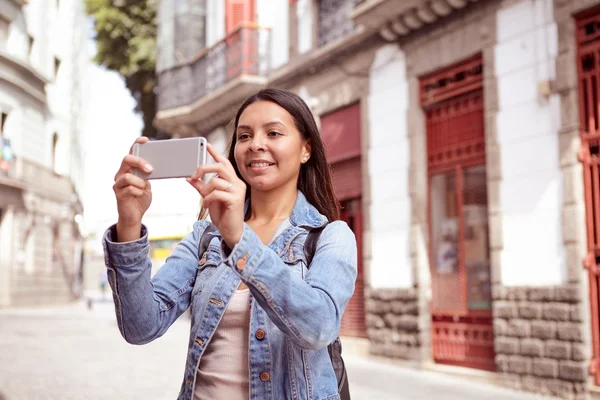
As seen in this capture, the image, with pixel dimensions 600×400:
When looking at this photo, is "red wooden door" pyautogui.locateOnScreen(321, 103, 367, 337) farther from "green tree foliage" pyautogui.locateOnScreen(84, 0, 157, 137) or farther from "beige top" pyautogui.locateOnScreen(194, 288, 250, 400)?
"green tree foliage" pyautogui.locateOnScreen(84, 0, 157, 137)

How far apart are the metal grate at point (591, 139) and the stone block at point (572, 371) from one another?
3.7 inches

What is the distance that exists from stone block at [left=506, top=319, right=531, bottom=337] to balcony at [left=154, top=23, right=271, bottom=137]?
8.05 m

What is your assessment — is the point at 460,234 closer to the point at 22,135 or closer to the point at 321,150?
the point at 321,150

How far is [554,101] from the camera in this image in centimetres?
861

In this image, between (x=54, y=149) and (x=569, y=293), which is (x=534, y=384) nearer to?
(x=569, y=293)

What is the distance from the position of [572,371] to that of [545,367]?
415 millimetres

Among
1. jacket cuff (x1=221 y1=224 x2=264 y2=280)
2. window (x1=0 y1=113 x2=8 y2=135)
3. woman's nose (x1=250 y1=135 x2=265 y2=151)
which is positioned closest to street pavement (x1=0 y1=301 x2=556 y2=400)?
woman's nose (x1=250 y1=135 x2=265 y2=151)

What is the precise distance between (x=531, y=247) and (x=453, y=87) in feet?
8.97

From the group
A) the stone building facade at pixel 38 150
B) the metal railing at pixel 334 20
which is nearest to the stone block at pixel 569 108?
the metal railing at pixel 334 20

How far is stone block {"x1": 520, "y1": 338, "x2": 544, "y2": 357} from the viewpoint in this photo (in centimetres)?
846

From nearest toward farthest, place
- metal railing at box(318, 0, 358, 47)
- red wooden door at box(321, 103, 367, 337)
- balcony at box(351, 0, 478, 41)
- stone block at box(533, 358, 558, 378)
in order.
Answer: stone block at box(533, 358, 558, 378), balcony at box(351, 0, 478, 41), red wooden door at box(321, 103, 367, 337), metal railing at box(318, 0, 358, 47)

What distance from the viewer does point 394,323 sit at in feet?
36.6

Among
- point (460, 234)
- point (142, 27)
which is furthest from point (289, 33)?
point (142, 27)

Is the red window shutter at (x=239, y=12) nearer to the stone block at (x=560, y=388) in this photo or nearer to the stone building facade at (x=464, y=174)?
the stone building facade at (x=464, y=174)
